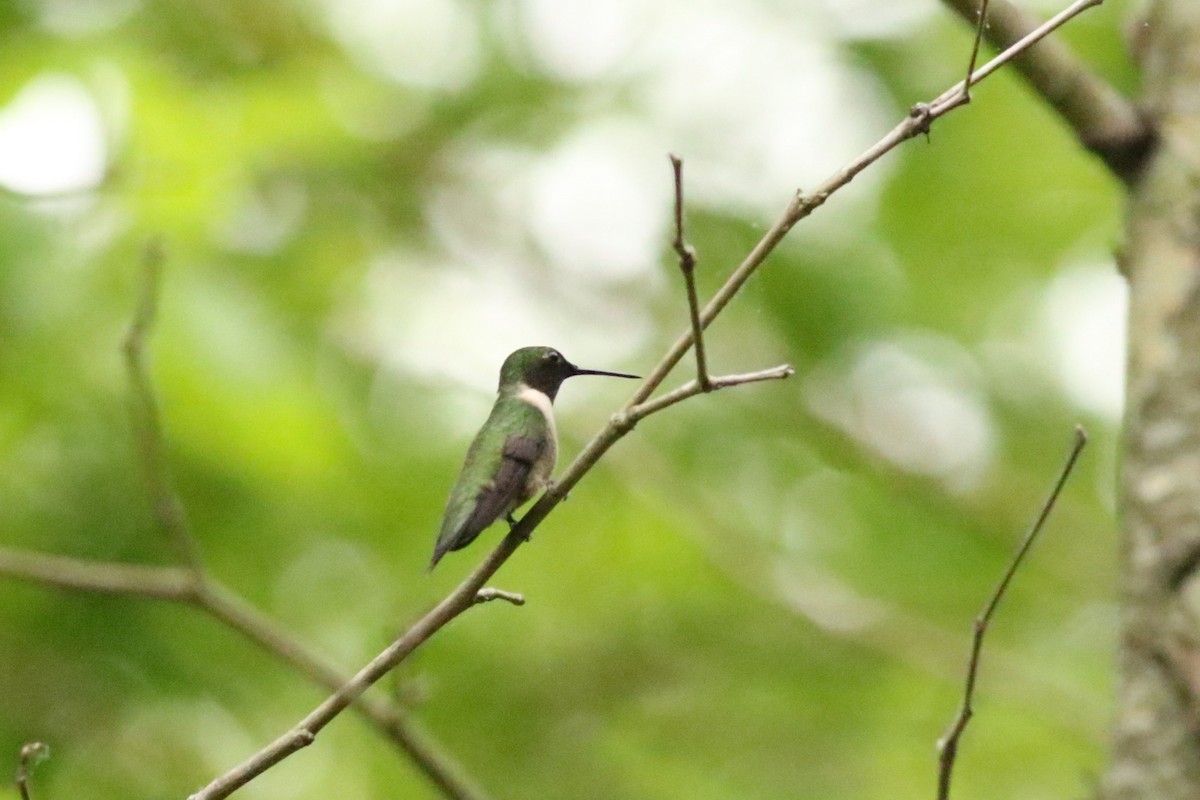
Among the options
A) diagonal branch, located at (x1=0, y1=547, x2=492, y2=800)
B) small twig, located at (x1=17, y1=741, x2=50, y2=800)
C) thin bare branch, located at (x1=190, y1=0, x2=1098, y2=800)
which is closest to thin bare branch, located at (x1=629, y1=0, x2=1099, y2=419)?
thin bare branch, located at (x1=190, y1=0, x2=1098, y2=800)

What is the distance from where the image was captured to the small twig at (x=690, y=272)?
194cm

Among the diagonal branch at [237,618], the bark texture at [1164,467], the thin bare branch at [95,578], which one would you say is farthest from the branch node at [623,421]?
the bark texture at [1164,467]

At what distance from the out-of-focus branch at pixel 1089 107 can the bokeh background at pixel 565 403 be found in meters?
1.22

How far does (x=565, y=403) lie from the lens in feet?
20.3

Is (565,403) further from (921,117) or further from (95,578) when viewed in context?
(921,117)

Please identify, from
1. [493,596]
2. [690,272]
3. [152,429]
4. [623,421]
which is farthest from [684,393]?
[152,429]

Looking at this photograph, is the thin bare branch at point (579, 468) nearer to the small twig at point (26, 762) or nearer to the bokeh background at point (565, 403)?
the small twig at point (26, 762)

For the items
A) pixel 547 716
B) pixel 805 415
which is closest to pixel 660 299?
pixel 805 415

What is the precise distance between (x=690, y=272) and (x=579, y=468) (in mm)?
338

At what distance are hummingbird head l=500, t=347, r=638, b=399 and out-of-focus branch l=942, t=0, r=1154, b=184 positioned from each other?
1.53m

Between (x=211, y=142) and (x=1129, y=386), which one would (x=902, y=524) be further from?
(x=211, y=142)

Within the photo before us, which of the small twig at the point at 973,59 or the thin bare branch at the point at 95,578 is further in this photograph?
the thin bare branch at the point at 95,578

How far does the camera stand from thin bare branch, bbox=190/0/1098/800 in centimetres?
209

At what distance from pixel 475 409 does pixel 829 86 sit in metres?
2.59
